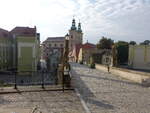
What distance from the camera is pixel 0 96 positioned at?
8477 millimetres

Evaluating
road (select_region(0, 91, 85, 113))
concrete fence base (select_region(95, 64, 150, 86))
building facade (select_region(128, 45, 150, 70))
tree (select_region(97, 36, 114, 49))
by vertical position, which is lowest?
road (select_region(0, 91, 85, 113))

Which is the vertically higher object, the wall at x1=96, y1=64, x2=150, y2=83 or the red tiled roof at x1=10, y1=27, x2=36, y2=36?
the red tiled roof at x1=10, y1=27, x2=36, y2=36

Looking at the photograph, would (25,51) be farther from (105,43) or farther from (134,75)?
(105,43)

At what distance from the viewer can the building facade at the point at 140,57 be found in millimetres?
31109

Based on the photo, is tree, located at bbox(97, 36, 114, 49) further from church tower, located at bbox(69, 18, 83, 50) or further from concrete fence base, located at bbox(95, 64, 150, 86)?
concrete fence base, located at bbox(95, 64, 150, 86)

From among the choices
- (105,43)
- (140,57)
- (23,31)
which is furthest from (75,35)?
(140,57)

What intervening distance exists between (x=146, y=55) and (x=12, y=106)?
2789cm

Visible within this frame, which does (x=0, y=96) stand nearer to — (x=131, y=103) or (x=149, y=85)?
(x=131, y=103)

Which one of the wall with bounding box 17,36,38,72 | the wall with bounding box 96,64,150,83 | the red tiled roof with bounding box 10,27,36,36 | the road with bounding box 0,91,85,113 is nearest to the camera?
the road with bounding box 0,91,85,113

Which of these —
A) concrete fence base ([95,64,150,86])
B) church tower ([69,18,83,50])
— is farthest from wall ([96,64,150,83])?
church tower ([69,18,83,50])

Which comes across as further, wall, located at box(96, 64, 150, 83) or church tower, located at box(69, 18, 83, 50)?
church tower, located at box(69, 18, 83, 50)

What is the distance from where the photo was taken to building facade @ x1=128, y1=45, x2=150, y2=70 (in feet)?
102

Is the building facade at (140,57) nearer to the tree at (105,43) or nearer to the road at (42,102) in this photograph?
the road at (42,102)

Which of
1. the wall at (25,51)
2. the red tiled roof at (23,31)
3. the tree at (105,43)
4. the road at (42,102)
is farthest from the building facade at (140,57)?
the tree at (105,43)
